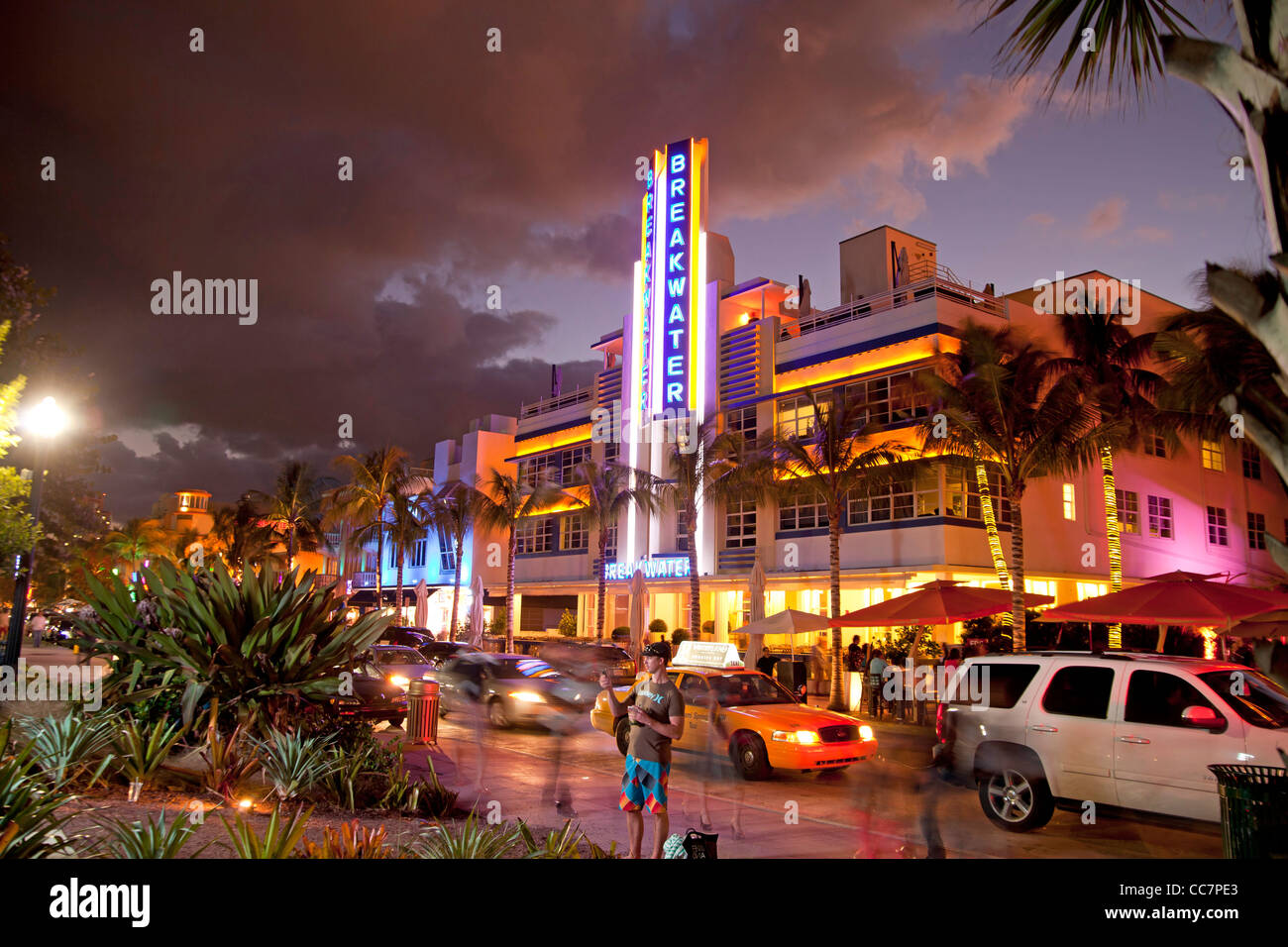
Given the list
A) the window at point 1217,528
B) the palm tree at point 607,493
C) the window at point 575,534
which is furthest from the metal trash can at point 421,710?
the window at point 1217,528

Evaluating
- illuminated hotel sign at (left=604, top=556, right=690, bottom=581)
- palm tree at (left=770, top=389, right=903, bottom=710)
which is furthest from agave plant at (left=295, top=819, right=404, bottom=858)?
illuminated hotel sign at (left=604, top=556, right=690, bottom=581)

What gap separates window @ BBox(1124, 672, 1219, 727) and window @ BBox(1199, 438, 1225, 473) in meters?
29.7

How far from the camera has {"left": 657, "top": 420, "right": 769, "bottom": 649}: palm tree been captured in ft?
90.0

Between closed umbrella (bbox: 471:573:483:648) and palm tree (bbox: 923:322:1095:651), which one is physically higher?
palm tree (bbox: 923:322:1095:651)

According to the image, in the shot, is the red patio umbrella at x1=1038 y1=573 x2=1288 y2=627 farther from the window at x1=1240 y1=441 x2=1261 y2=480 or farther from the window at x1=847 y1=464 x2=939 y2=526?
the window at x1=1240 y1=441 x2=1261 y2=480

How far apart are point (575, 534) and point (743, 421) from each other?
1255cm

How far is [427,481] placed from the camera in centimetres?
5516

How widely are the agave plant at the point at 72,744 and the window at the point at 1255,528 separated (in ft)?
127

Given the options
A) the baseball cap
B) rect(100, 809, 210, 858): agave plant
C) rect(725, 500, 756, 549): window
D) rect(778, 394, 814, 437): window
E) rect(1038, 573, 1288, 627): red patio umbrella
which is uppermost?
rect(778, 394, 814, 437): window

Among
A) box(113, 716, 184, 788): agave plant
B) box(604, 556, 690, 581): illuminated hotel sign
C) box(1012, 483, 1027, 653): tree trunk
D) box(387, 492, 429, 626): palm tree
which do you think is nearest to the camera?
box(113, 716, 184, 788): agave plant

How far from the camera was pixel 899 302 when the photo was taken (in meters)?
29.5

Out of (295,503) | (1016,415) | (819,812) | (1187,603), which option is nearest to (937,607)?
(1187,603)

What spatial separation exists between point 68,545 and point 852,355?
1320 inches
